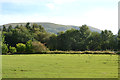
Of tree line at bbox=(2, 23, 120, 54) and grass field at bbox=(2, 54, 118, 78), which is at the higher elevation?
tree line at bbox=(2, 23, 120, 54)

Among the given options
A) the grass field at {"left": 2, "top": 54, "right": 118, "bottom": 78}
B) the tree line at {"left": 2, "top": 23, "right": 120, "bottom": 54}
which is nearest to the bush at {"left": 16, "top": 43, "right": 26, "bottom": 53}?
the tree line at {"left": 2, "top": 23, "right": 120, "bottom": 54}

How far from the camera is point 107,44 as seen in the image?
6391 cm

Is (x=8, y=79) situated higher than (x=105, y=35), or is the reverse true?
(x=105, y=35)

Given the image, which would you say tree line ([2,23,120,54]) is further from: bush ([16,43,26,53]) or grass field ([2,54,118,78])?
grass field ([2,54,118,78])

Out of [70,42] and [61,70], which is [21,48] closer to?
[70,42]

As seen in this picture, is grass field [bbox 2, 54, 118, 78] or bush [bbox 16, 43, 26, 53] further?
bush [bbox 16, 43, 26, 53]

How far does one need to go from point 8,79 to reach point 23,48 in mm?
49884

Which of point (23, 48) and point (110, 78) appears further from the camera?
point (23, 48)

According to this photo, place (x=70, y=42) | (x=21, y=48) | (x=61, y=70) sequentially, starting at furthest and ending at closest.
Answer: (x=70, y=42), (x=21, y=48), (x=61, y=70)

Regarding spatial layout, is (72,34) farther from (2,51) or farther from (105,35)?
(2,51)

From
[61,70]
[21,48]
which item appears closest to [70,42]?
[21,48]

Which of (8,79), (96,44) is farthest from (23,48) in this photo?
(8,79)

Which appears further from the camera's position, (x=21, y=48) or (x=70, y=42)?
(x=70, y=42)

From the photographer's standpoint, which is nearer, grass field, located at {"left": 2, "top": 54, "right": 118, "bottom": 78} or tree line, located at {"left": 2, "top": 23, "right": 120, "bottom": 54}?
grass field, located at {"left": 2, "top": 54, "right": 118, "bottom": 78}
